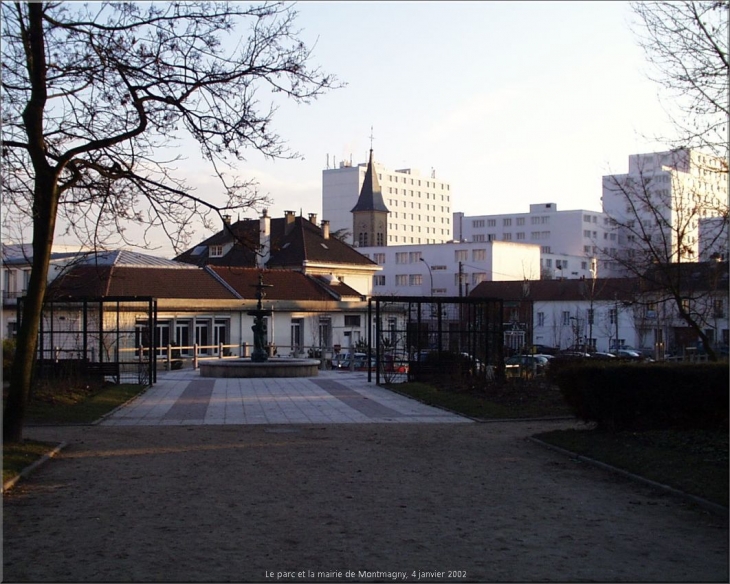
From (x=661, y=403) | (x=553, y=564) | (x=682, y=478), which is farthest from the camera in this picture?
(x=661, y=403)

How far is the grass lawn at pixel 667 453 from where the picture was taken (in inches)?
420

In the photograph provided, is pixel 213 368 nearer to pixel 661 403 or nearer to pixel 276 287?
pixel 661 403

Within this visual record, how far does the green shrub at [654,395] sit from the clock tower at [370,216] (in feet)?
402

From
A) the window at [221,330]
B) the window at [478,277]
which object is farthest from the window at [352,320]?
the window at [478,277]

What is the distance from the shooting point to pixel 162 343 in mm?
52344

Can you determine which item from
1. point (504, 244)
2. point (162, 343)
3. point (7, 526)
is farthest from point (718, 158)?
point (504, 244)

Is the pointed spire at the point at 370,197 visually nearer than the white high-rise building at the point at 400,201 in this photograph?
Yes

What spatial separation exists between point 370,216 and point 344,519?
12905 cm

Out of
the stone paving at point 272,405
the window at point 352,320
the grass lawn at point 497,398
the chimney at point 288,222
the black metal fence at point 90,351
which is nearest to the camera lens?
A: the stone paving at point 272,405

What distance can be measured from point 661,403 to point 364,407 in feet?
30.3

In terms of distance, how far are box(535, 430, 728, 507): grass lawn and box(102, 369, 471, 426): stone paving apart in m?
4.97

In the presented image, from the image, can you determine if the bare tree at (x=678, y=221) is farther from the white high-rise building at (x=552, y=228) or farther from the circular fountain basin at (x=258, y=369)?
the white high-rise building at (x=552, y=228)

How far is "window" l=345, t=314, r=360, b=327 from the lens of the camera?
200 ft

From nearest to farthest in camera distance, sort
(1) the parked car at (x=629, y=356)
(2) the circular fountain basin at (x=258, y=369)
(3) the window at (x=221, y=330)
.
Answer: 1. (1) the parked car at (x=629, y=356)
2. (2) the circular fountain basin at (x=258, y=369)
3. (3) the window at (x=221, y=330)
